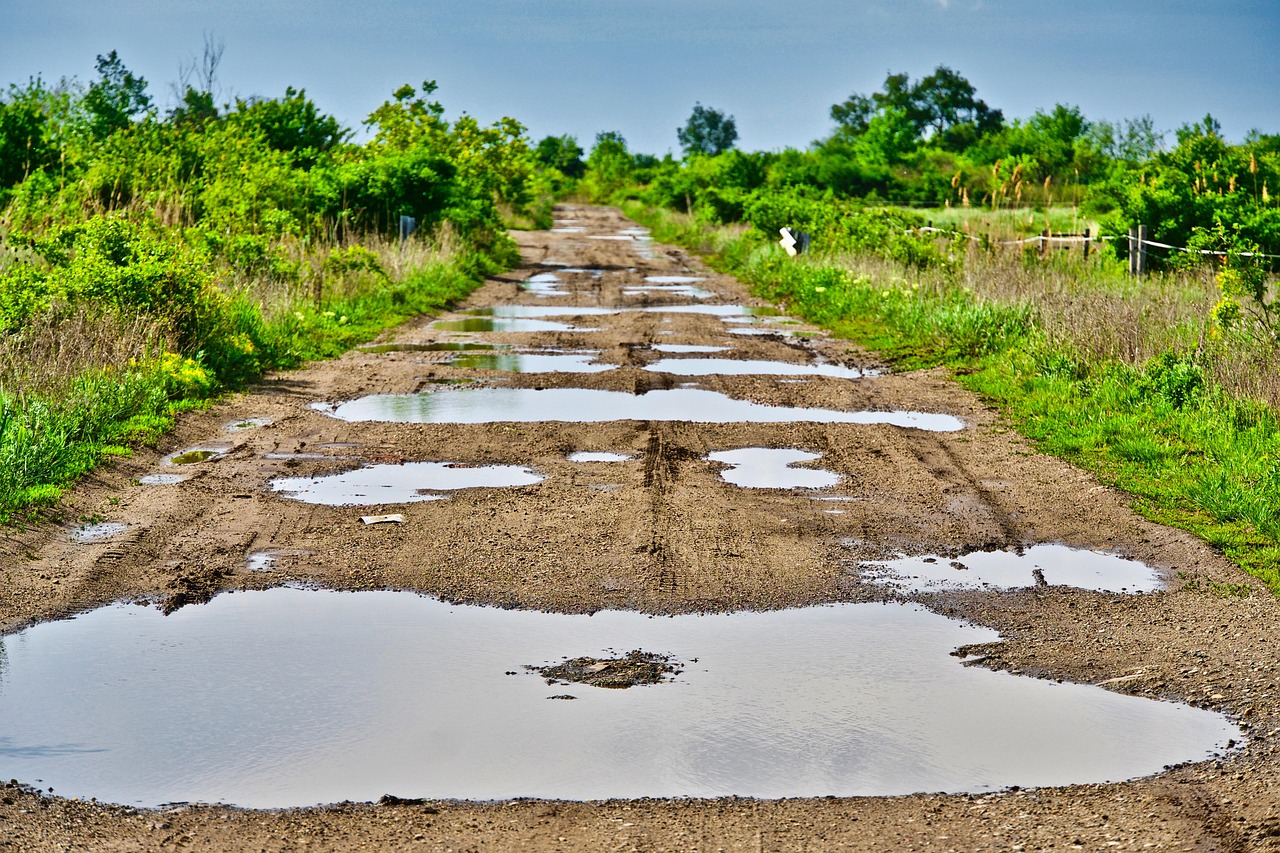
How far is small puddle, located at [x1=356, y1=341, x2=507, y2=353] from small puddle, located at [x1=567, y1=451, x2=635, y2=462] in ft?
22.2

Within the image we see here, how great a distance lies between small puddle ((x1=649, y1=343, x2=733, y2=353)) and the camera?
16.2 metres

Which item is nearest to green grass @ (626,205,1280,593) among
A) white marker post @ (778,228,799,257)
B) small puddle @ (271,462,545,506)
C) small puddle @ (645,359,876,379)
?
small puddle @ (645,359,876,379)

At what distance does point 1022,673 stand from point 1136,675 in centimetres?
45

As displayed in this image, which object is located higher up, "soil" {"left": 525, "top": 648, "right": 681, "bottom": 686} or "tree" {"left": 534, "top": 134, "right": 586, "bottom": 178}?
"tree" {"left": 534, "top": 134, "right": 586, "bottom": 178}

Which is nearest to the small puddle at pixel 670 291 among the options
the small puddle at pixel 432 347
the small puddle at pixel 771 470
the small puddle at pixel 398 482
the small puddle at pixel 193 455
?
the small puddle at pixel 432 347

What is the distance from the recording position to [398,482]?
28.9 feet

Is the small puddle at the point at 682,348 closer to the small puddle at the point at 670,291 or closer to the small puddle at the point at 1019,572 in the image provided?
the small puddle at the point at 670,291

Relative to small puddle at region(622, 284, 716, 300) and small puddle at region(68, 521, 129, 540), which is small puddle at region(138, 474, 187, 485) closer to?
small puddle at region(68, 521, 129, 540)

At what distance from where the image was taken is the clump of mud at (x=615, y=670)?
17.3 feet

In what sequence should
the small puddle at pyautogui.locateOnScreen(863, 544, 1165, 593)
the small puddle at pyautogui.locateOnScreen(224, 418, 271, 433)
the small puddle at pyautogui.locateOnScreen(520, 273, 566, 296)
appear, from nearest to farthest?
the small puddle at pyautogui.locateOnScreen(863, 544, 1165, 593) → the small puddle at pyautogui.locateOnScreen(224, 418, 271, 433) → the small puddle at pyautogui.locateOnScreen(520, 273, 566, 296)

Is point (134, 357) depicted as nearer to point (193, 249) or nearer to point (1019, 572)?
point (193, 249)

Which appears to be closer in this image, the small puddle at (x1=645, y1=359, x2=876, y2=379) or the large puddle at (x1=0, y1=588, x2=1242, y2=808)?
the large puddle at (x1=0, y1=588, x2=1242, y2=808)

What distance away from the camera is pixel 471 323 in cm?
1959

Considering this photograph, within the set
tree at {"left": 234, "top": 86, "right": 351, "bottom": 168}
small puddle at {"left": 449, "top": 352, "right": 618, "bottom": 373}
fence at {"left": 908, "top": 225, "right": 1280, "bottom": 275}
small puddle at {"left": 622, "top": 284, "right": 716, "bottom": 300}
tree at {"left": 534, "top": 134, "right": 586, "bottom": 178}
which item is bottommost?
small puddle at {"left": 449, "top": 352, "right": 618, "bottom": 373}
